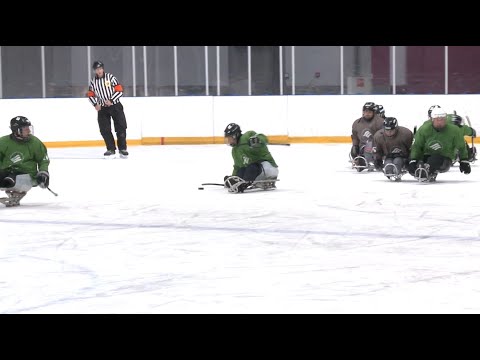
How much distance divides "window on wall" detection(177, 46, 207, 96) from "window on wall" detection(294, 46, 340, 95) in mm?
1755

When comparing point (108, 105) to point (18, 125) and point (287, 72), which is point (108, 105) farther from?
point (18, 125)

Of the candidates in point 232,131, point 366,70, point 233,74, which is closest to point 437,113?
point 232,131

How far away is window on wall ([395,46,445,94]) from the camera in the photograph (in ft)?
73.8

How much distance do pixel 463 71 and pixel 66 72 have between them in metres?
7.45

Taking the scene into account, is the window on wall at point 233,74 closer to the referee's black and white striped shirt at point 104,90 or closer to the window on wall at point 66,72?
the window on wall at point 66,72

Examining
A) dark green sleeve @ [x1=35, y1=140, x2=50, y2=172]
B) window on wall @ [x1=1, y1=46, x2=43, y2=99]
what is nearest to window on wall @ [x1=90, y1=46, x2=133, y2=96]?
window on wall @ [x1=1, y1=46, x2=43, y2=99]

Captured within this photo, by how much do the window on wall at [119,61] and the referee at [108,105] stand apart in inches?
172

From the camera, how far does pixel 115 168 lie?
15.7 meters

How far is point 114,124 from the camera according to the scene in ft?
58.7

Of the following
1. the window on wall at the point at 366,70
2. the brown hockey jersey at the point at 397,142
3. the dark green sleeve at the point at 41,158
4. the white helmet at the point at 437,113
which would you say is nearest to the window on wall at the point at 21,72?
the window on wall at the point at 366,70

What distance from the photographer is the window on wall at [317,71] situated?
22219mm
